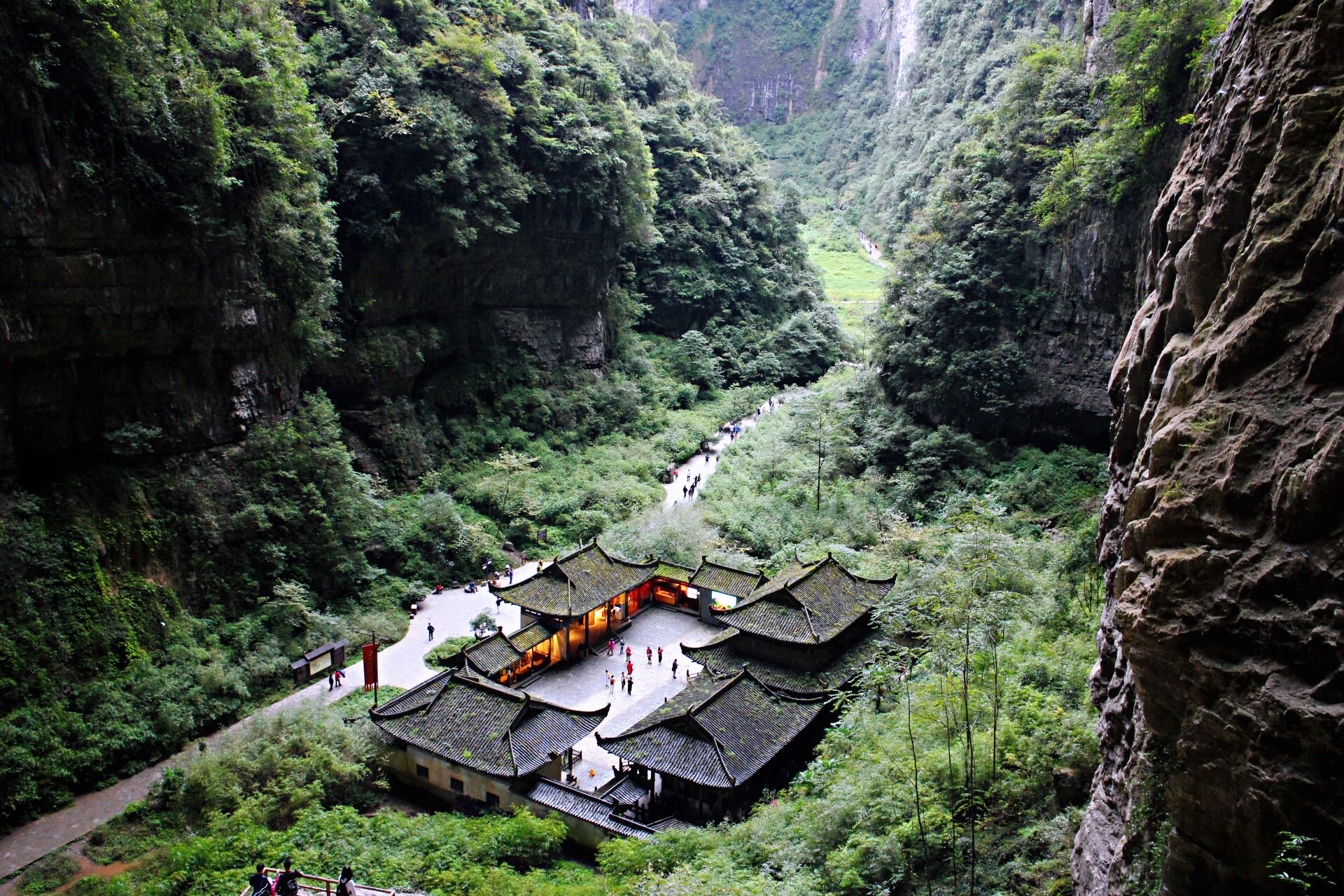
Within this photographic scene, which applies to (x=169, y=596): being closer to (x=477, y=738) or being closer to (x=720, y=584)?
(x=477, y=738)

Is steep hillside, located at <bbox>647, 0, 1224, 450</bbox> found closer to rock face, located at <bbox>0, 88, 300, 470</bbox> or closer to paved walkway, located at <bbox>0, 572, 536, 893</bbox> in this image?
paved walkway, located at <bbox>0, 572, 536, 893</bbox>

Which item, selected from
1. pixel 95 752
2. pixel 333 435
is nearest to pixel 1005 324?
pixel 333 435

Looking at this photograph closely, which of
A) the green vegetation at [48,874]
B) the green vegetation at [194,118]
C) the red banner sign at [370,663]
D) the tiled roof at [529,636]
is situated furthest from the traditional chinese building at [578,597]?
the green vegetation at [48,874]

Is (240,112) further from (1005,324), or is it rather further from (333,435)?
(1005,324)

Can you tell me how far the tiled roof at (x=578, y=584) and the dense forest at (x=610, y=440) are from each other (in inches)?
137

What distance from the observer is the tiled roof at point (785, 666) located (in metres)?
25.2

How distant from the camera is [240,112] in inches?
1140

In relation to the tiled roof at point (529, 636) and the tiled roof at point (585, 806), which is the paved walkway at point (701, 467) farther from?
the tiled roof at point (585, 806)

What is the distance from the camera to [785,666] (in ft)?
85.7

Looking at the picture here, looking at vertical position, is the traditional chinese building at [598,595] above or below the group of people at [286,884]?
below

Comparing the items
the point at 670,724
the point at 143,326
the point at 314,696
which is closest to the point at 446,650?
the point at 314,696

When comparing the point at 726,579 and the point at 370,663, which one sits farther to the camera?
the point at 726,579

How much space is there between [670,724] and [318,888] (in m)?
9.34

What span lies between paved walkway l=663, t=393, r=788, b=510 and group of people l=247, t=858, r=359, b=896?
26.5 metres
